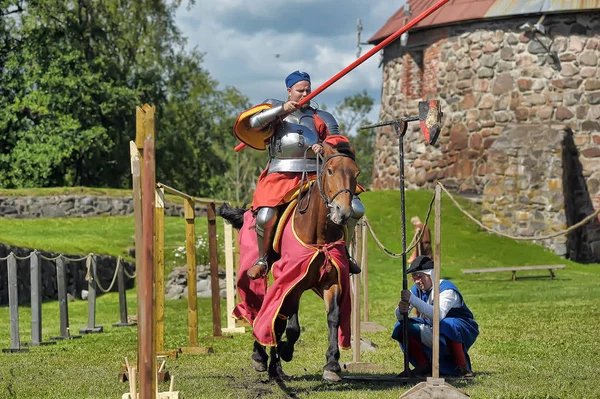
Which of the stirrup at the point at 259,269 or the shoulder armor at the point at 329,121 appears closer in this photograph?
the stirrup at the point at 259,269

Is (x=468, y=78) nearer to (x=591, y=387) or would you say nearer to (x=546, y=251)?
(x=546, y=251)

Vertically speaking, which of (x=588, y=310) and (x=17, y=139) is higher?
(x=17, y=139)

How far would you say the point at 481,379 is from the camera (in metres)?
10.0

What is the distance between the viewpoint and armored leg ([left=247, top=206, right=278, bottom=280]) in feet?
33.0

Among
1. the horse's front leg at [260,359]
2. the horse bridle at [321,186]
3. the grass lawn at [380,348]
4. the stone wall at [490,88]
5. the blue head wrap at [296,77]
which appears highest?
the stone wall at [490,88]

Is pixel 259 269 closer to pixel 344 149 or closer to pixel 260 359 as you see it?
pixel 260 359

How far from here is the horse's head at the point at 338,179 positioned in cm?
889

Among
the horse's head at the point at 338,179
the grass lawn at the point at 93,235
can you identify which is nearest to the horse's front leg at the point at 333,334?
the horse's head at the point at 338,179

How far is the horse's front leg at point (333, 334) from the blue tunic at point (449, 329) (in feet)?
3.07

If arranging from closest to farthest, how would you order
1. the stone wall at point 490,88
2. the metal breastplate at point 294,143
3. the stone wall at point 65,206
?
the metal breastplate at point 294,143
the stone wall at point 490,88
the stone wall at point 65,206

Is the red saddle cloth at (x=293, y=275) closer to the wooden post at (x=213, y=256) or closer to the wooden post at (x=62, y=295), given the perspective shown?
the wooden post at (x=213, y=256)

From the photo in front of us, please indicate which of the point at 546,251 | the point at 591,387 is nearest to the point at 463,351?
the point at 591,387

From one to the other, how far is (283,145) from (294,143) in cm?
12

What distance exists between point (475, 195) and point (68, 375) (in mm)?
22423
